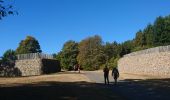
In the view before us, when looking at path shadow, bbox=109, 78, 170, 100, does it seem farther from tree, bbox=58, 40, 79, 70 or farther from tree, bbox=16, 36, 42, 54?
tree, bbox=16, 36, 42, 54

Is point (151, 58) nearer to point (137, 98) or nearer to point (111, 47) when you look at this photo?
point (137, 98)

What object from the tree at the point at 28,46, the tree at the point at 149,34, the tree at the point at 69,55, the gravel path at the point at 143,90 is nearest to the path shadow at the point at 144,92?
the gravel path at the point at 143,90

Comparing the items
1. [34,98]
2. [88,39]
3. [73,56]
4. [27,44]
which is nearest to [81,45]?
[88,39]

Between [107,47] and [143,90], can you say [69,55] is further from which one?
[143,90]

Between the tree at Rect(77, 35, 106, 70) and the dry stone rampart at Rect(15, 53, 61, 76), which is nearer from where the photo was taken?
the dry stone rampart at Rect(15, 53, 61, 76)

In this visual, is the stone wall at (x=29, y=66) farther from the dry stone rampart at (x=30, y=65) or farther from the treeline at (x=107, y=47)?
the treeline at (x=107, y=47)

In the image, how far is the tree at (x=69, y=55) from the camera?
5177 inches

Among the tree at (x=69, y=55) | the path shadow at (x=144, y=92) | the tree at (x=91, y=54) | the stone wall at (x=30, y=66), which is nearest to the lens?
the path shadow at (x=144, y=92)

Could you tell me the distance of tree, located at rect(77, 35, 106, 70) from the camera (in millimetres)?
116188

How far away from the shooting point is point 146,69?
58656 mm

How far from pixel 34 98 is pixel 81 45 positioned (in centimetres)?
9796

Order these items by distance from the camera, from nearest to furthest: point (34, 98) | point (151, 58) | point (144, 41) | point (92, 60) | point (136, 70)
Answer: point (34, 98), point (151, 58), point (136, 70), point (92, 60), point (144, 41)

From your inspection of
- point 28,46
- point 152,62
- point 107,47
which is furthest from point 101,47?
point 152,62

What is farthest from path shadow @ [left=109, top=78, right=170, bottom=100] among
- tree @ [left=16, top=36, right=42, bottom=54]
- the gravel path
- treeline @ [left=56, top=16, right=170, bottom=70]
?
tree @ [left=16, top=36, right=42, bottom=54]
